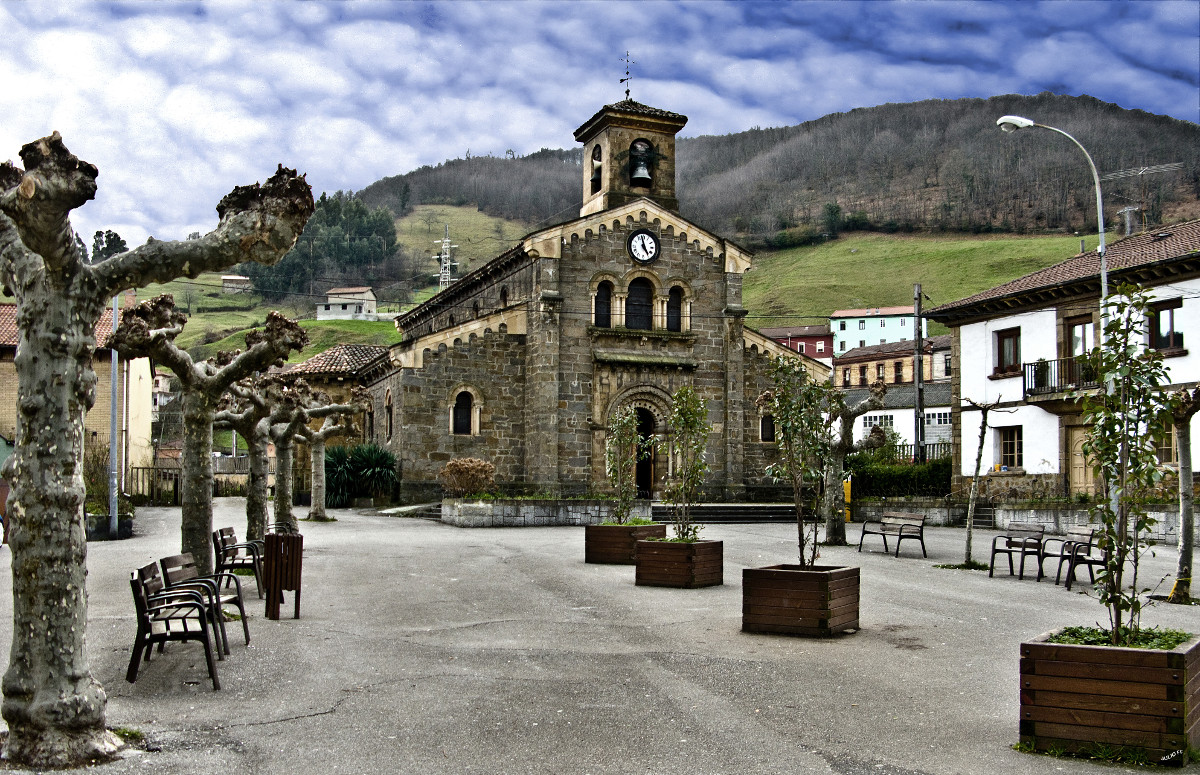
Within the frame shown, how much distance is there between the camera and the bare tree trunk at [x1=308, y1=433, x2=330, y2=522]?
28.1 meters

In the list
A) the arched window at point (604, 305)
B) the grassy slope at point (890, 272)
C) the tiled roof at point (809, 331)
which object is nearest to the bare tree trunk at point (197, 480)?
Answer: the arched window at point (604, 305)

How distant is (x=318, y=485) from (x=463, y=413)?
20.8ft

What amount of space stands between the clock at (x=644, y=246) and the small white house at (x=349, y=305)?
77.9 metres

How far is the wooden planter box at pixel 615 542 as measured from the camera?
1764cm

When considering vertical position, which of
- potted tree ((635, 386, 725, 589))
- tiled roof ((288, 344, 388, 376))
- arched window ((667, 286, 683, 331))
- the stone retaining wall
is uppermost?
arched window ((667, 286, 683, 331))

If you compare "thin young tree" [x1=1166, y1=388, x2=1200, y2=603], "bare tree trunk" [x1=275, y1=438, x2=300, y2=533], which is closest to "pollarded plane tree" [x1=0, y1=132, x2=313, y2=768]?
"bare tree trunk" [x1=275, y1=438, x2=300, y2=533]

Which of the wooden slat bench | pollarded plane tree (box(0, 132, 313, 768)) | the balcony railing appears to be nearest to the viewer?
pollarded plane tree (box(0, 132, 313, 768))

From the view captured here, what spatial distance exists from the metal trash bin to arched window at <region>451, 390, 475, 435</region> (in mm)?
22005

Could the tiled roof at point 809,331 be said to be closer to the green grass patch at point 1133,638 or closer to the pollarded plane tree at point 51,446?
the green grass patch at point 1133,638

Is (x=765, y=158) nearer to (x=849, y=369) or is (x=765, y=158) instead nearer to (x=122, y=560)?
(x=849, y=369)

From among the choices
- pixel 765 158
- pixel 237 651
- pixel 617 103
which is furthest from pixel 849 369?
pixel 237 651

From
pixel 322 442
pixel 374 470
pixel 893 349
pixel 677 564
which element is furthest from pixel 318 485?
pixel 893 349

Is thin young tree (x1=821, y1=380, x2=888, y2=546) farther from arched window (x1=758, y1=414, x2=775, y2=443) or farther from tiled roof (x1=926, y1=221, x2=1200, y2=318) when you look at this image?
arched window (x1=758, y1=414, x2=775, y2=443)

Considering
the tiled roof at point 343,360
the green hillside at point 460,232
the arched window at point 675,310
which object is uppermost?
the green hillside at point 460,232
